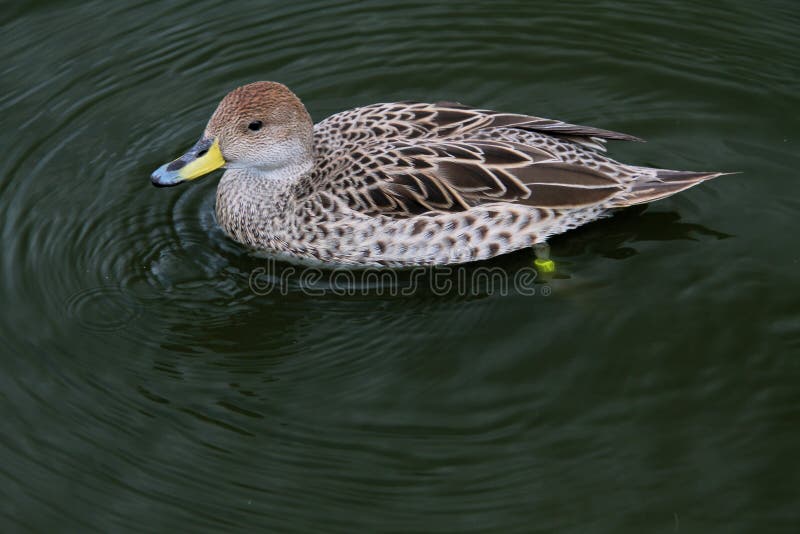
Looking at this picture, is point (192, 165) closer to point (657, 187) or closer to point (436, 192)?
point (436, 192)

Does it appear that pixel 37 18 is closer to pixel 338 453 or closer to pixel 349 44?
pixel 349 44

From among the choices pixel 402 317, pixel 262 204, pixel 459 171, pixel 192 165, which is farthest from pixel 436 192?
pixel 192 165

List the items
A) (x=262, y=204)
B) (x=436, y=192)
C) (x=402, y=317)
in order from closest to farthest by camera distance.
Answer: (x=402, y=317)
(x=436, y=192)
(x=262, y=204)

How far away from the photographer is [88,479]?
19.9 feet

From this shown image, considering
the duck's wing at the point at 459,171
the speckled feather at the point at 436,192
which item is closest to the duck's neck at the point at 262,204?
the speckled feather at the point at 436,192

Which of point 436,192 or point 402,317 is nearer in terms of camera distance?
point 402,317

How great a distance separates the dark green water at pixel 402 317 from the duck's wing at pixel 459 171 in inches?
20.1

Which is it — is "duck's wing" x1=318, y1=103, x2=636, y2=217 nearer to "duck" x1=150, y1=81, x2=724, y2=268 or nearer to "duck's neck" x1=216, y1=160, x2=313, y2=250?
"duck" x1=150, y1=81, x2=724, y2=268

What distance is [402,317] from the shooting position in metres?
7.19

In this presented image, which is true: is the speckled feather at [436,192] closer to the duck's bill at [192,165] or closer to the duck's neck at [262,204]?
the duck's neck at [262,204]

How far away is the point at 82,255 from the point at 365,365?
2431 millimetres

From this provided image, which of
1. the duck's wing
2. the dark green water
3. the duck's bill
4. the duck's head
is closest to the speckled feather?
the duck's wing

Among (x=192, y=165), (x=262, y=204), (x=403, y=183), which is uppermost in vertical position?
(x=192, y=165)

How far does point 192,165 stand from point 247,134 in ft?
1.47
